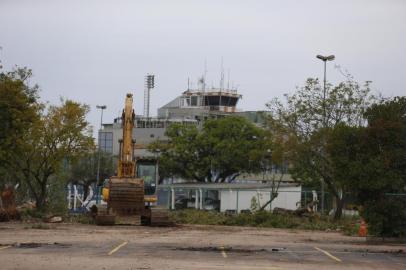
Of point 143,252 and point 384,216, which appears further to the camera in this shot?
point 384,216

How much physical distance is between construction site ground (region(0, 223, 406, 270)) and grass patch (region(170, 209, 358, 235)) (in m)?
9.48

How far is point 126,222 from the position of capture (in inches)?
1656

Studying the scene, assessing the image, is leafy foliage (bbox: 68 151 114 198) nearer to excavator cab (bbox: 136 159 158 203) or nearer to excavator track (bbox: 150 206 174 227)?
excavator cab (bbox: 136 159 158 203)

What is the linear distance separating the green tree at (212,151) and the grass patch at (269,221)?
38.9 metres

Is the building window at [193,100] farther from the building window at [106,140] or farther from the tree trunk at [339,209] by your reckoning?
the tree trunk at [339,209]

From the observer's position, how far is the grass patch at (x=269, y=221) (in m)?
45.2

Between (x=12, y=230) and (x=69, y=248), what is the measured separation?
37.1 feet

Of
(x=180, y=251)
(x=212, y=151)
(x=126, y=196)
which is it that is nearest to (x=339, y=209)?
(x=126, y=196)

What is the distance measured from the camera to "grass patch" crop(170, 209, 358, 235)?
45.2 metres

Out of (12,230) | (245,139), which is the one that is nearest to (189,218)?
(12,230)

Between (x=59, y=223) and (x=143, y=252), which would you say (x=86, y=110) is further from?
(x=143, y=252)

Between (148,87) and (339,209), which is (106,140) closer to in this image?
(148,87)

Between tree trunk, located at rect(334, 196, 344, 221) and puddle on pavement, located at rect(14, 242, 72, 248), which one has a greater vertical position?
tree trunk, located at rect(334, 196, 344, 221)

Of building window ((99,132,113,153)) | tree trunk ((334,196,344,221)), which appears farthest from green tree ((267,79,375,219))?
building window ((99,132,113,153))
